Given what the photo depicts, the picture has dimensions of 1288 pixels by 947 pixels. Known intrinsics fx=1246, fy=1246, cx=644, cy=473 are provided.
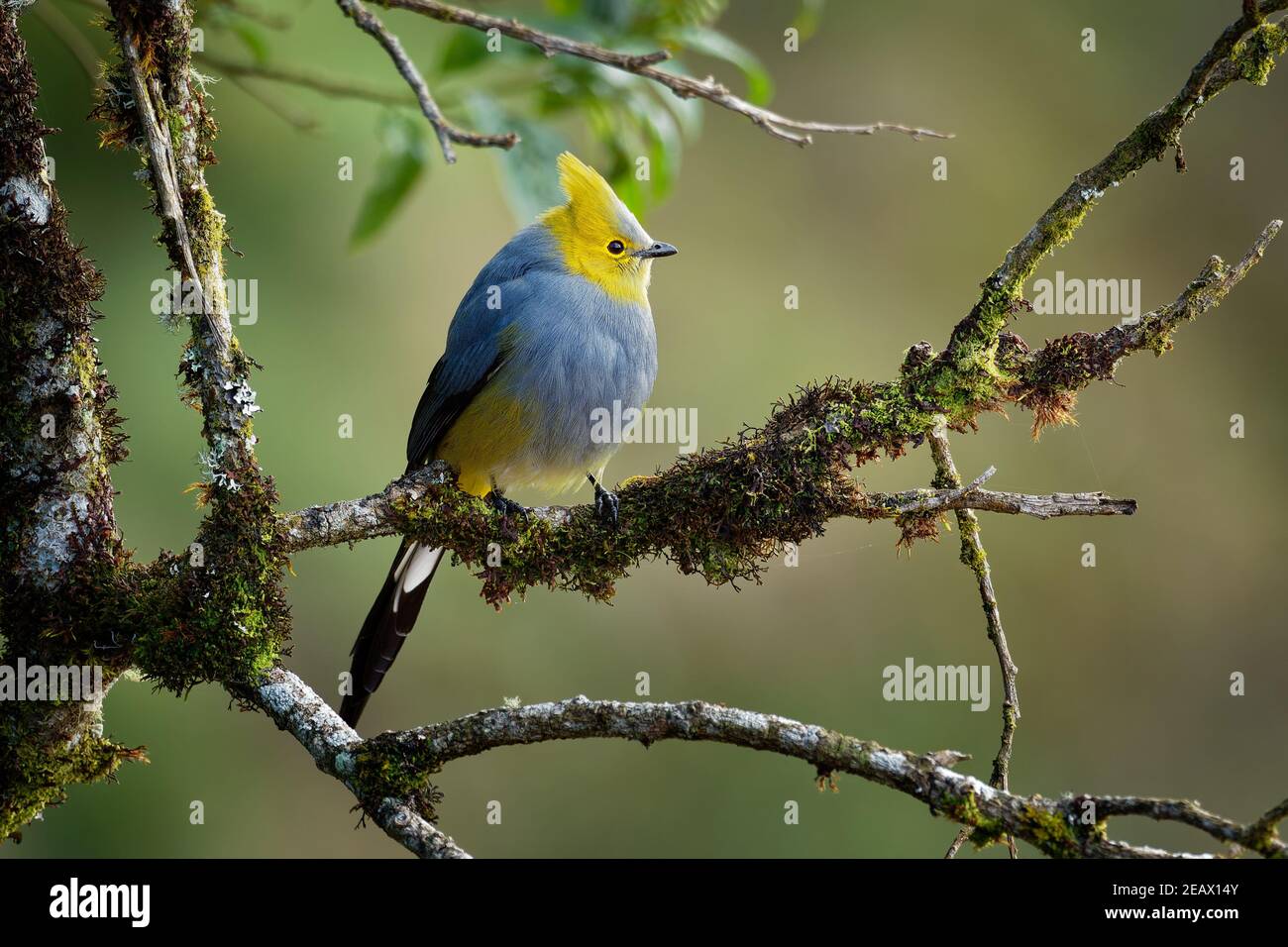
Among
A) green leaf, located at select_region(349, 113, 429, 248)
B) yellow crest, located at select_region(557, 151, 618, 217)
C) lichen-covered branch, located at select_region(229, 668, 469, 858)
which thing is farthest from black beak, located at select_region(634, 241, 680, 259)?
lichen-covered branch, located at select_region(229, 668, 469, 858)

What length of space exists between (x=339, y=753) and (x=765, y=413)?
516 cm

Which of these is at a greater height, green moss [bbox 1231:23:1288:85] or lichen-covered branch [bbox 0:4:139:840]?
green moss [bbox 1231:23:1288:85]

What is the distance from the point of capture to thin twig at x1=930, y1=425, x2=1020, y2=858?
2.77 metres

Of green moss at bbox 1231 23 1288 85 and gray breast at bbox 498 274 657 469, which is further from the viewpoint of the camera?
gray breast at bbox 498 274 657 469

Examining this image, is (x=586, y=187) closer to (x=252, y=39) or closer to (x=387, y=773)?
(x=252, y=39)

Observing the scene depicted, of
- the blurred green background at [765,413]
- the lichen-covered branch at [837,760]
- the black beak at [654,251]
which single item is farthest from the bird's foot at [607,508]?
the blurred green background at [765,413]

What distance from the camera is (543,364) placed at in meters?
4.08

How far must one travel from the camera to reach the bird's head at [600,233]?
14.4 feet

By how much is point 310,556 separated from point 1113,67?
6.18 m

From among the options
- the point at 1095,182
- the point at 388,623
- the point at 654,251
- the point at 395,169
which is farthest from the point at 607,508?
the point at 654,251

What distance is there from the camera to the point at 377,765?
255 cm

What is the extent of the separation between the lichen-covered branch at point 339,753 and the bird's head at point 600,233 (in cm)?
206

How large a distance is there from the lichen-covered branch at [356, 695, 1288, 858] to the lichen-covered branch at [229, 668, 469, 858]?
0.16 feet

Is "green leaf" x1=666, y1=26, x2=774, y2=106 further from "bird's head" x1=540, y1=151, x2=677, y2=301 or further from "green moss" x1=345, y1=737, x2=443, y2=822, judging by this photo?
"green moss" x1=345, y1=737, x2=443, y2=822
